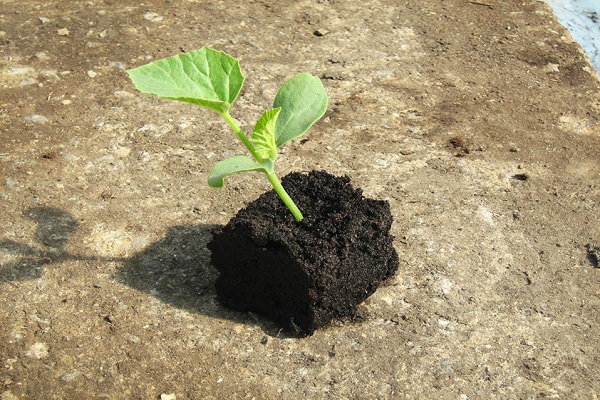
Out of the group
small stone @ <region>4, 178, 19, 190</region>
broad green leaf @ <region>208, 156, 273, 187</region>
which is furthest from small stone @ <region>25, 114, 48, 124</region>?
broad green leaf @ <region>208, 156, 273, 187</region>

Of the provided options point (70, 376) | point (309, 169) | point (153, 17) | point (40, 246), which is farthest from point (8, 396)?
point (153, 17)

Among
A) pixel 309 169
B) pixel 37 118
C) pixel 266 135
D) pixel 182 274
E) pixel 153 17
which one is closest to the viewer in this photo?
pixel 266 135

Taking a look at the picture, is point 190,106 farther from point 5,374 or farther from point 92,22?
point 5,374

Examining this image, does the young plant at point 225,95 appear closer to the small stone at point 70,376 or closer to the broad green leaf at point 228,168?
the broad green leaf at point 228,168

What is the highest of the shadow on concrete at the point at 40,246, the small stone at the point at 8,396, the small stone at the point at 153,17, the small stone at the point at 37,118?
the small stone at the point at 8,396

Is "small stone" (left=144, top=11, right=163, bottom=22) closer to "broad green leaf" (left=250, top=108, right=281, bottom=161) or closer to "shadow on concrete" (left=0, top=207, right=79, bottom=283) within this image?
"shadow on concrete" (left=0, top=207, right=79, bottom=283)

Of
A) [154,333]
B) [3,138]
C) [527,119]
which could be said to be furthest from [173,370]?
[527,119]

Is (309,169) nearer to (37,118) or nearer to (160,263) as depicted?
(160,263)

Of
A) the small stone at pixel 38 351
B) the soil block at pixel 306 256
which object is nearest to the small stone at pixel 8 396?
the small stone at pixel 38 351
